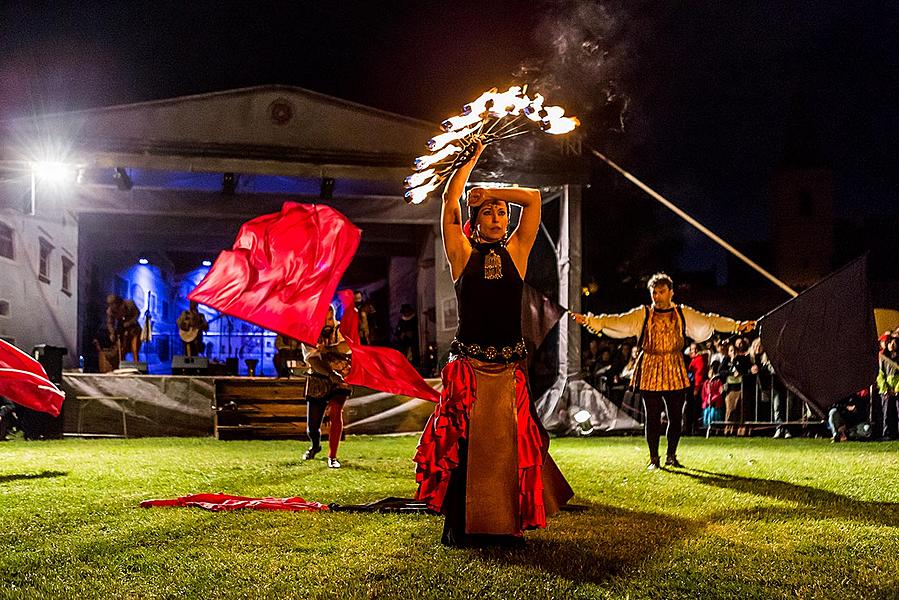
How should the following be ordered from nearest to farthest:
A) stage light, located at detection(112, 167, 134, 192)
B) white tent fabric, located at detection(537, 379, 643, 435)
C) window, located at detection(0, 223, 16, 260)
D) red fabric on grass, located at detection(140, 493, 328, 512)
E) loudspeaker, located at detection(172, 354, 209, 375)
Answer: red fabric on grass, located at detection(140, 493, 328, 512), white tent fabric, located at detection(537, 379, 643, 435), window, located at detection(0, 223, 16, 260), loudspeaker, located at detection(172, 354, 209, 375), stage light, located at detection(112, 167, 134, 192)

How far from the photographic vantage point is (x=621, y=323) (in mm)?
9156

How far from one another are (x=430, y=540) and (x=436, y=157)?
233 centimetres

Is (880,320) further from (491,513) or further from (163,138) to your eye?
(163,138)

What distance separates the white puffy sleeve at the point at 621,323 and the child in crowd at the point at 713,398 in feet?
20.4

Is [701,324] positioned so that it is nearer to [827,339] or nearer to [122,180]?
[827,339]

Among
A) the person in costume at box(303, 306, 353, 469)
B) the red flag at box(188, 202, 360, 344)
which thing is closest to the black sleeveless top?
the red flag at box(188, 202, 360, 344)

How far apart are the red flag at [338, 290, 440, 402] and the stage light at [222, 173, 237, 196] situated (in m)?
7.59

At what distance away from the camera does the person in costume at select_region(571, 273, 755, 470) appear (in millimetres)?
8953

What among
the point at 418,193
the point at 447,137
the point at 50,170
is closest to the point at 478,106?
the point at 447,137

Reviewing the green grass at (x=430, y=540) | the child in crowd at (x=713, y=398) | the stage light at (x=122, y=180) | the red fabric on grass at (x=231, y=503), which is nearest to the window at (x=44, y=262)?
the stage light at (x=122, y=180)

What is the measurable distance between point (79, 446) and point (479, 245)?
9189 mm

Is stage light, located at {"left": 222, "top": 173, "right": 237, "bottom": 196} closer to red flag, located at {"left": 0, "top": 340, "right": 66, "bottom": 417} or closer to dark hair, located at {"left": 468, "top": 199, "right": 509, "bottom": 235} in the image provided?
red flag, located at {"left": 0, "top": 340, "right": 66, "bottom": 417}

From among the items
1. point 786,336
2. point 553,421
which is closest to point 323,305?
point 786,336

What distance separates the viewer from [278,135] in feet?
53.5
